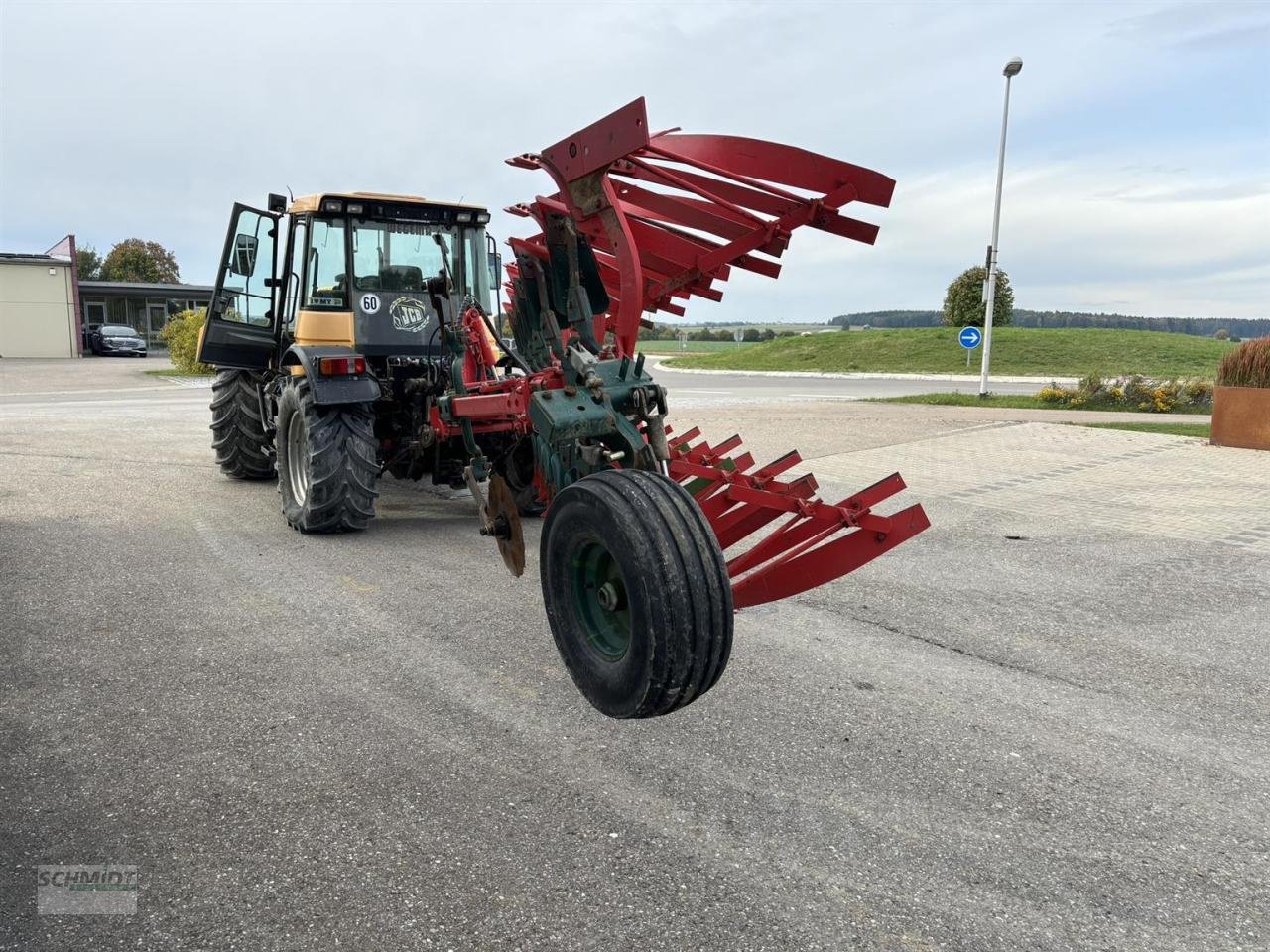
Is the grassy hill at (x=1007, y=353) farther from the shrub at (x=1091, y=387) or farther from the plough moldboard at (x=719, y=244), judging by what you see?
the plough moldboard at (x=719, y=244)

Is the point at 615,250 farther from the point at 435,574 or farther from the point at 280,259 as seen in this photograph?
the point at 280,259

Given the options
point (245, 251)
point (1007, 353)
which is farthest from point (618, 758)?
point (1007, 353)

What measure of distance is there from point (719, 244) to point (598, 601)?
197cm

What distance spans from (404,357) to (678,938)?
566cm

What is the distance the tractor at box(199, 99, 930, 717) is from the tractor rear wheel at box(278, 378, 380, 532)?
16mm

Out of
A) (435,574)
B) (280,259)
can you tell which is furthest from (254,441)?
(435,574)

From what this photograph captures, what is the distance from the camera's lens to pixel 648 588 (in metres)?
2.89

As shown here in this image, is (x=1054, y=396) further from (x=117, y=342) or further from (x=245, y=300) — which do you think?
(x=117, y=342)

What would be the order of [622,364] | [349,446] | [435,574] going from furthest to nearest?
1. [349,446]
2. [435,574]
3. [622,364]

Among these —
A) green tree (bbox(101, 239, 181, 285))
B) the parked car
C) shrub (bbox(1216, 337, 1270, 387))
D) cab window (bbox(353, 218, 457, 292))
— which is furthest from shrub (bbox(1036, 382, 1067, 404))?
green tree (bbox(101, 239, 181, 285))

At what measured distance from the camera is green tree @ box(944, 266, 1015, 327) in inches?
1489

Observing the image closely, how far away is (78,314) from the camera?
40344mm

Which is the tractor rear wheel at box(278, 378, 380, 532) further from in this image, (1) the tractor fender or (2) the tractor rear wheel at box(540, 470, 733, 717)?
(2) the tractor rear wheel at box(540, 470, 733, 717)

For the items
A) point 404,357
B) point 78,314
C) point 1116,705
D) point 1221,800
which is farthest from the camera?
point 78,314
